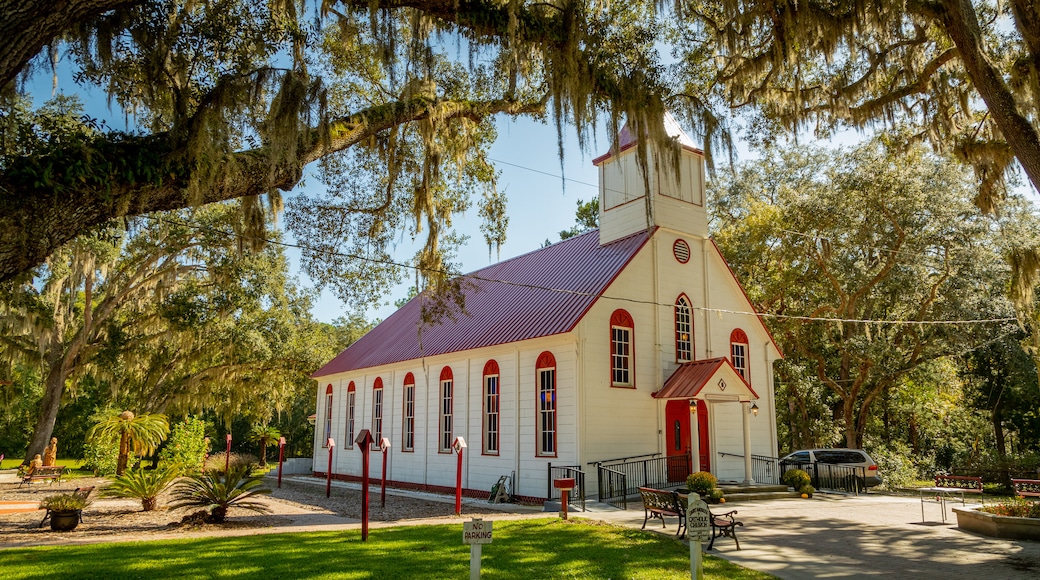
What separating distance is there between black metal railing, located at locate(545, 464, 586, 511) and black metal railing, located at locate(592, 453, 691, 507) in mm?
543

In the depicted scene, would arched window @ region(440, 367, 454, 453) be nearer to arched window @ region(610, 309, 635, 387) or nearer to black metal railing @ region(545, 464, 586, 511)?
black metal railing @ region(545, 464, 586, 511)

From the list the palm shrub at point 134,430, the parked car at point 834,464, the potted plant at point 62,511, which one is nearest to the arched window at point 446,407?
the palm shrub at point 134,430

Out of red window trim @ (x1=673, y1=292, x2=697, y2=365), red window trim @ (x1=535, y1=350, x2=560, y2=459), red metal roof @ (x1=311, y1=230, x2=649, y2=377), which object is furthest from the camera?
red window trim @ (x1=673, y1=292, x2=697, y2=365)

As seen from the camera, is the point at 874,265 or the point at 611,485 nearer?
the point at 611,485

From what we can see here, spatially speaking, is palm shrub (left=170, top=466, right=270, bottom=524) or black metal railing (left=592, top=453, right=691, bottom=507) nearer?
palm shrub (left=170, top=466, right=270, bottom=524)

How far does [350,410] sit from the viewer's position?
27.6 meters

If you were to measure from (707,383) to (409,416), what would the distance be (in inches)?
419

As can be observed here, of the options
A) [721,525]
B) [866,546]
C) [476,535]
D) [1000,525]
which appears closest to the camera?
[476,535]

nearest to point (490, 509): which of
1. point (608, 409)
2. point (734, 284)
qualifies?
point (608, 409)

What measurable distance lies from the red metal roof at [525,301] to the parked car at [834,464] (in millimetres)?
8430

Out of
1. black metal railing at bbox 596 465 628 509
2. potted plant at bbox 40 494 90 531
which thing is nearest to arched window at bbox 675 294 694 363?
black metal railing at bbox 596 465 628 509

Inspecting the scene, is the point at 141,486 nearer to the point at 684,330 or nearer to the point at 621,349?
the point at 621,349

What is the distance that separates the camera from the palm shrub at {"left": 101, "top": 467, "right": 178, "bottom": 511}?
1379 cm

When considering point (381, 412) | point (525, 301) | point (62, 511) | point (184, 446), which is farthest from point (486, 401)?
point (62, 511)
